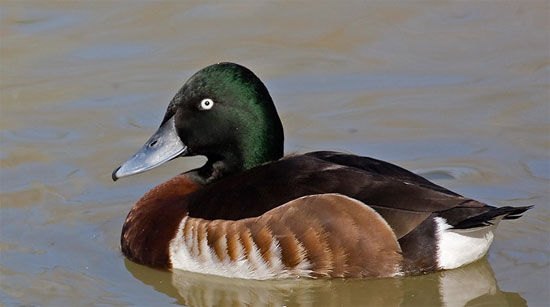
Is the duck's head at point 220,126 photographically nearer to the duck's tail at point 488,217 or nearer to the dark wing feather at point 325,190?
the dark wing feather at point 325,190

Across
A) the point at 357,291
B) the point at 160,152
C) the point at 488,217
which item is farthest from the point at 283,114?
the point at 488,217

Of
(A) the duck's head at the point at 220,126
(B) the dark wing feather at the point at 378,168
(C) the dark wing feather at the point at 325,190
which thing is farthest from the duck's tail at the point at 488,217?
(A) the duck's head at the point at 220,126

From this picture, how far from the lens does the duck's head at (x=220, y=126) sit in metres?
6.86

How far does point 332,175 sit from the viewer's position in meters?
6.52

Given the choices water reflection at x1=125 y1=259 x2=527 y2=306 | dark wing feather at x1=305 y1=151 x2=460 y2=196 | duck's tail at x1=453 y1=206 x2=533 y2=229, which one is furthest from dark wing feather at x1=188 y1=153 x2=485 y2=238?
water reflection at x1=125 y1=259 x2=527 y2=306

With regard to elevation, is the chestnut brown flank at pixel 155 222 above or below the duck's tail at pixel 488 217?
below

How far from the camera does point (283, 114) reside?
8836 mm

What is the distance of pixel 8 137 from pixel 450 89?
10.7 feet

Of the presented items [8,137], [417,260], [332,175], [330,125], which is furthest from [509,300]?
[8,137]

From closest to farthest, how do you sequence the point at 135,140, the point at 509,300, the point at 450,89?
1. the point at 509,300
2. the point at 135,140
3. the point at 450,89

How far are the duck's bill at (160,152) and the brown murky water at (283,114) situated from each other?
0.47 m

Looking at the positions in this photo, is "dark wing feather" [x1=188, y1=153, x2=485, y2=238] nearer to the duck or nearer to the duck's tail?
the duck


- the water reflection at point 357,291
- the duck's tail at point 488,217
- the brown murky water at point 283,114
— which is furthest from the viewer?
the brown murky water at point 283,114

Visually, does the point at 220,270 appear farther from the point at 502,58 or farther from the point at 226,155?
the point at 502,58
